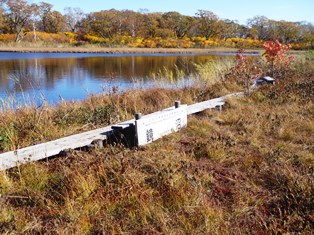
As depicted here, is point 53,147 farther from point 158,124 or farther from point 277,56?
point 277,56

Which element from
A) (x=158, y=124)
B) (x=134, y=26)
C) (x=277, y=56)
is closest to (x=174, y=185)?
→ (x=158, y=124)

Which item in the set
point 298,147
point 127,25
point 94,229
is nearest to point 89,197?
point 94,229

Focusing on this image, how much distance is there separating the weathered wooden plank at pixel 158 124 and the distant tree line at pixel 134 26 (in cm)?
4918

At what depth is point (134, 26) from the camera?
6444 cm

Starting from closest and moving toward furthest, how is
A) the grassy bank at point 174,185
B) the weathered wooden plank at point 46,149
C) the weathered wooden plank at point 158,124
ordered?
the grassy bank at point 174,185 < the weathered wooden plank at point 46,149 < the weathered wooden plank at point 158,124

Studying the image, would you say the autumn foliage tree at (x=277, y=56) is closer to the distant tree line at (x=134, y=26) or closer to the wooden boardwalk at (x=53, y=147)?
the wooden boardwalk at (x=53, y=147)

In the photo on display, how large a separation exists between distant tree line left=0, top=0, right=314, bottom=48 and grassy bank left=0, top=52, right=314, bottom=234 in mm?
49856

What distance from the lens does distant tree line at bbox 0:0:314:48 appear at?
181 feet

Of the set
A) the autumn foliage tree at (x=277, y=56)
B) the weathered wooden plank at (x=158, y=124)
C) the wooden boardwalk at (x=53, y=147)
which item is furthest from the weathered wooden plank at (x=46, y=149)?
the autumn foliage tree at (x=277, y=56)

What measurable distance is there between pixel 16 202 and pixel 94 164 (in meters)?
0.86

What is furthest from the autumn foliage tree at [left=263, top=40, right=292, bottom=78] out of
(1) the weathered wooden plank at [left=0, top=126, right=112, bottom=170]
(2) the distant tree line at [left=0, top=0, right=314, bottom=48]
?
(2) the distant tree line at [left=0, top=0, right=314, bottom=48]

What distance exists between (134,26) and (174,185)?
211 ft

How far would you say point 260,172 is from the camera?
354cm

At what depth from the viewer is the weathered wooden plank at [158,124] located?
4.37m
